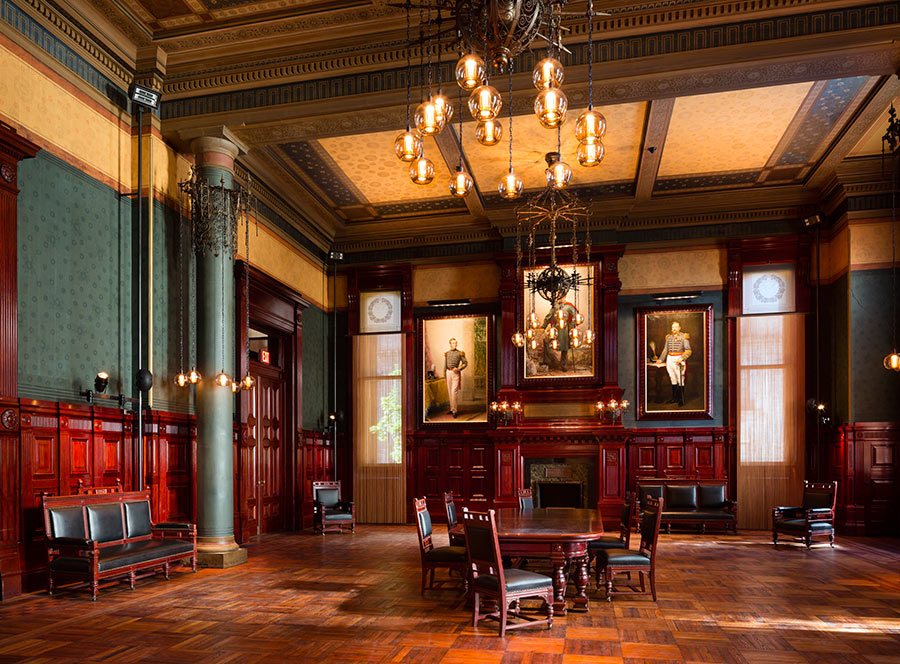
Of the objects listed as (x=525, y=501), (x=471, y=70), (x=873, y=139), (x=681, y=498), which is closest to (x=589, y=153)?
(x=471, y=70)

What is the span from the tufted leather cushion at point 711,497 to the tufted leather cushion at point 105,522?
339 inches

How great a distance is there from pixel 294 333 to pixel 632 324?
5.80 meters

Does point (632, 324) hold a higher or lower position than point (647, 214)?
lower

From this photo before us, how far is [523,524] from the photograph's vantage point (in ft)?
22.4

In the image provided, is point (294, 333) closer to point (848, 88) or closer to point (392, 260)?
point (392, 260)

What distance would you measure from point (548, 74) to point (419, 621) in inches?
160

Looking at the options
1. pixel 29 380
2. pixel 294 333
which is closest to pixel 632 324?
pixel 294 333

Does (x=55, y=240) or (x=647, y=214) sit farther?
(x=647, y=214)

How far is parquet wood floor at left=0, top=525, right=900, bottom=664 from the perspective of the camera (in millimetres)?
5098

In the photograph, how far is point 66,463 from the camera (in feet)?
24.3

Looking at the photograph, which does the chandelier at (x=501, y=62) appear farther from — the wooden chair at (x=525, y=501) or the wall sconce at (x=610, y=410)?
the wall sconce at (x=610, y=410)

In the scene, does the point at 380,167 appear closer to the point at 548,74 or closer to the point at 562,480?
the point at 562,480

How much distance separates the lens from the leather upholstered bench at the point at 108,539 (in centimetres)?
671

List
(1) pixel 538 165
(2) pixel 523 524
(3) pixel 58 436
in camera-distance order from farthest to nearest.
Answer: (1) pixel 538 165 → (3) pixel 58 436 → (2) pixel 523 524
